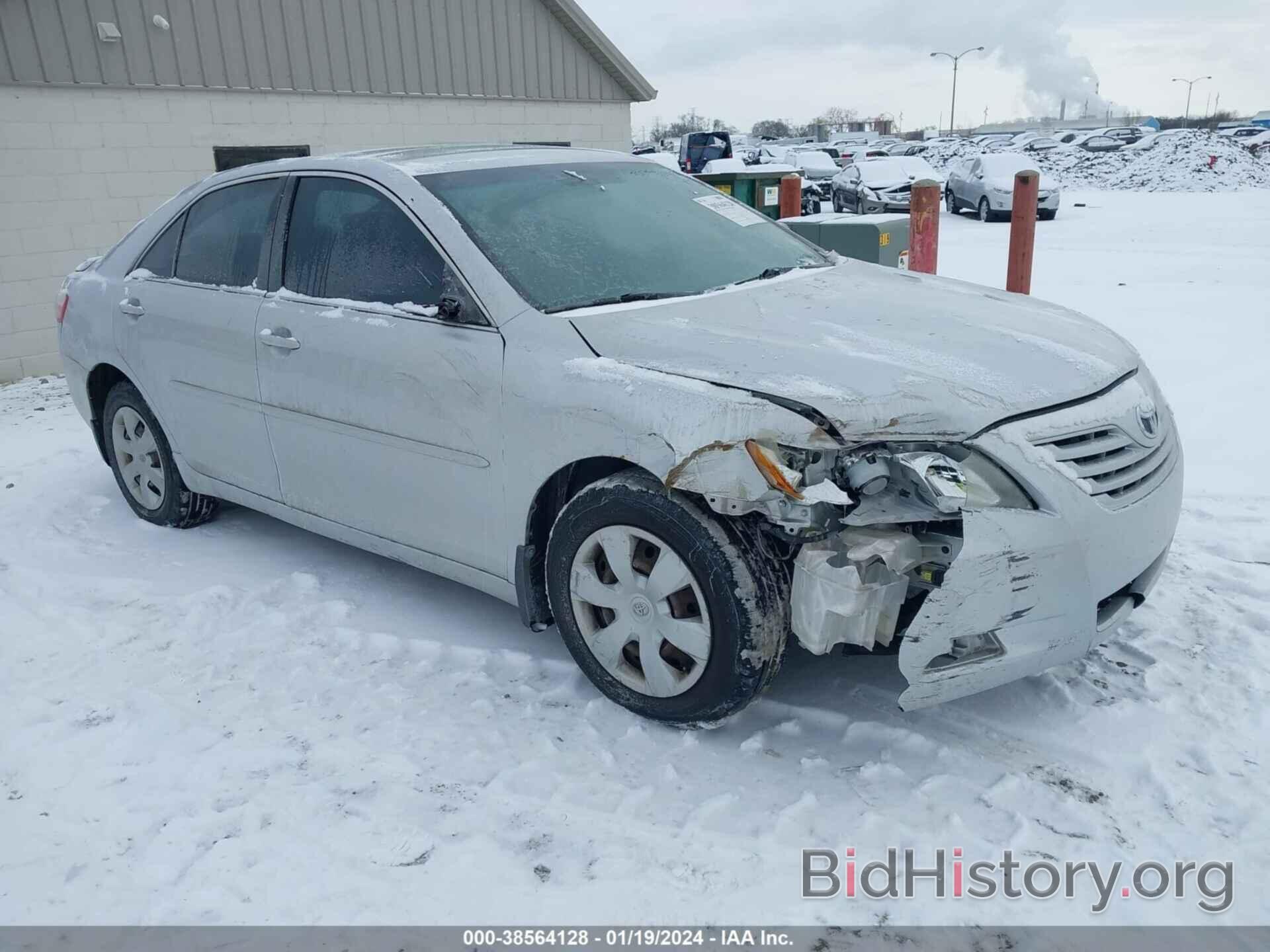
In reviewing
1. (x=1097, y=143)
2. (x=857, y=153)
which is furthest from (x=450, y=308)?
(x=857, y=153)

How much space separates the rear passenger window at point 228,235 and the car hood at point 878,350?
1765mm

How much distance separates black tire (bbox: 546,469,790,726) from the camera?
9.02ft

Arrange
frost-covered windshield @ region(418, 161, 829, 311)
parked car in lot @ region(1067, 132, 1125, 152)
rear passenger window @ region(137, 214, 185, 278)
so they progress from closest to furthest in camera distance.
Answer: frost-covered windshield @ region(418, 161, 829, 311) < rear passenger window @ region(137, 214, 185, 278) < parked car in lot @ region(1067, 132, 1125, 152)

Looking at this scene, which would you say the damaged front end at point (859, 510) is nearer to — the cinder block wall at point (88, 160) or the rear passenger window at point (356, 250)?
the rear passenger window at point (356, 250)

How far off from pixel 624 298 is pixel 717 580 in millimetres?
1101

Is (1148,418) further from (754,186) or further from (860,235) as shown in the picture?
(754,186)

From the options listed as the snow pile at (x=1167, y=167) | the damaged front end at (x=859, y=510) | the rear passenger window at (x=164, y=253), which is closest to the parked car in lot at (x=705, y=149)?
the snow pile at (x=1167, y=167)

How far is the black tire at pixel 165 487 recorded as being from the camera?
480 cm

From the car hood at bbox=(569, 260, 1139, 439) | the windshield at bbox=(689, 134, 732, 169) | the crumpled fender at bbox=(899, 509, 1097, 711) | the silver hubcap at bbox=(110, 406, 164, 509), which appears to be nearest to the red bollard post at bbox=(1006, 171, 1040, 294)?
the car hood at bbox=(569, 260, 1139, 439)

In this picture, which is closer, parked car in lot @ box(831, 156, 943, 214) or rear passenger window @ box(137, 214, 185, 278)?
rear passenger window @ box(137, 214, 185, 278)

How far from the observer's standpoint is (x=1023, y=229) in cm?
745

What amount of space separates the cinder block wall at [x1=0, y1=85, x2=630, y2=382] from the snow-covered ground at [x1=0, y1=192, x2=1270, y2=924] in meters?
5.55
